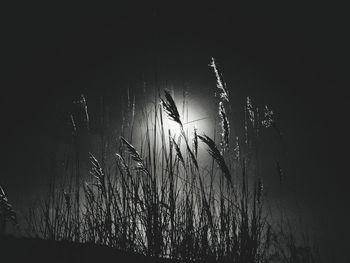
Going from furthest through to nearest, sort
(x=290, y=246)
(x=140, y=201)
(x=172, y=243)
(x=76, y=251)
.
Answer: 1. (x=290, y=246)
2. (x=140, y=201)
3. (x=172, y=243)
4. (x=76, y=251)

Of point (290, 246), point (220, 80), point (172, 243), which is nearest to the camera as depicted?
point (172, 243)

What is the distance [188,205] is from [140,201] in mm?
308

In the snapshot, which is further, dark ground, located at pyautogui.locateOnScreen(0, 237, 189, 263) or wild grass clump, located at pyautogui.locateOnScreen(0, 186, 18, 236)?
wild grass clump, located at pyautogui.locateOnScreen(0, 186, 18, 236)

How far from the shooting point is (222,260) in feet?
5.81

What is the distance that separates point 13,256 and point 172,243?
2.55 ft

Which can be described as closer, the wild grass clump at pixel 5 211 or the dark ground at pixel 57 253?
the dark ground at pixel 57 253

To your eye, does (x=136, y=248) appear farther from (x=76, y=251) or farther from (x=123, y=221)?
(x=76, y=251)

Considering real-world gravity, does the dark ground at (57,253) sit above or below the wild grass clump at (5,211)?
below

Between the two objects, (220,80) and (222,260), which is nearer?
(222,260)

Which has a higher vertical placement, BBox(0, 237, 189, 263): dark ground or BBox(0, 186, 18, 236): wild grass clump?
BBox(0, 186, 18, 236): wild grass clump

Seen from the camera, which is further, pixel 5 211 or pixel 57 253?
pixel 5 211

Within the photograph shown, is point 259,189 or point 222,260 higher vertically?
point 259,189

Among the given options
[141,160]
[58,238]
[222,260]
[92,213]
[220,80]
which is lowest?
[222,260]

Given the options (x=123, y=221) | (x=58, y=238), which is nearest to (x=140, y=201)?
(x=123, y=221)
